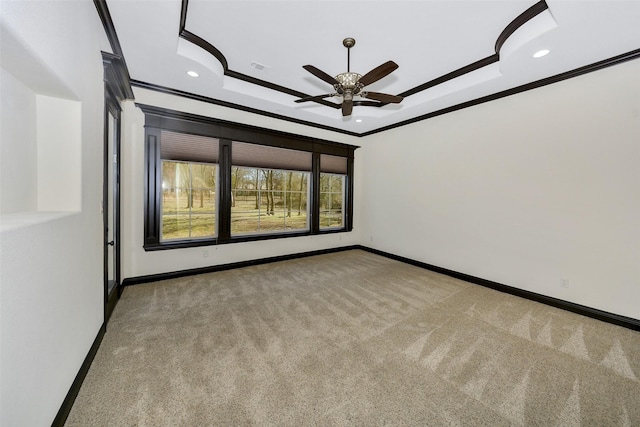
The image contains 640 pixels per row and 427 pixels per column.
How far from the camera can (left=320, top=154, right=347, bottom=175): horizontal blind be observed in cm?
543

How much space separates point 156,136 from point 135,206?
1.05 metres

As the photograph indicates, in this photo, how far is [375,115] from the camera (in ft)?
15.4

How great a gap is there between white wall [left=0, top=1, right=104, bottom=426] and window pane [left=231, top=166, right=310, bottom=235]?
102 inches

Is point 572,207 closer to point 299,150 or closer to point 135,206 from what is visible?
point 299,150

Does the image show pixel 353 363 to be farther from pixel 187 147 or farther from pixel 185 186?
pixel 187 147

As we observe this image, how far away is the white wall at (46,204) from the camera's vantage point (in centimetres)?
102

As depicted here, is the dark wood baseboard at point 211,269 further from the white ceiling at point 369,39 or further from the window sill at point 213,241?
the white ceiling at point 369,39

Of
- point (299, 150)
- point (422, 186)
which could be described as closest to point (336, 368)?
point (422, 186)

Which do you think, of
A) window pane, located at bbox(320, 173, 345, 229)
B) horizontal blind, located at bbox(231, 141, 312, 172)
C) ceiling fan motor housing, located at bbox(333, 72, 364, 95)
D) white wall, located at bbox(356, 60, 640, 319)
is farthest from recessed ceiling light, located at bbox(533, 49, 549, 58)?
window pane, located at bbox(320, 173, 345, 229)

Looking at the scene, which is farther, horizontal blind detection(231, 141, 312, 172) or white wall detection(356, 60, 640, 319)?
horizontal blind detection(231, 141, 312, 172)

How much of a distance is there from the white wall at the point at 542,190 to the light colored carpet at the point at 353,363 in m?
0.53

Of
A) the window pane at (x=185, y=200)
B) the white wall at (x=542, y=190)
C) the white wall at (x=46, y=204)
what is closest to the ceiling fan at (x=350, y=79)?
the white wall at (x=46, y=204)

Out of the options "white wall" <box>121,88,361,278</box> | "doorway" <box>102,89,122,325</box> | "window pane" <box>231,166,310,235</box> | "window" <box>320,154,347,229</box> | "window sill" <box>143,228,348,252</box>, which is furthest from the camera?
"window" <box>320,154,347,229</box>

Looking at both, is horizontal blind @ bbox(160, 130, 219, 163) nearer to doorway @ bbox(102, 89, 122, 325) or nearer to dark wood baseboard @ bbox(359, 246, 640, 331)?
doorway @ bbox(102, 89, 122, 325)
